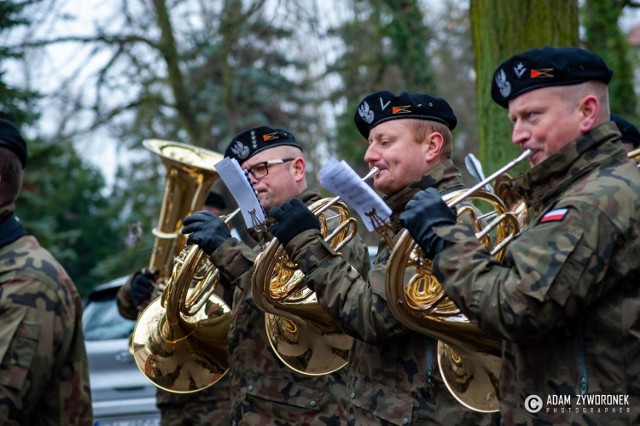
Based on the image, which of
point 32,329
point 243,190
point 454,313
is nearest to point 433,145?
point 243,190

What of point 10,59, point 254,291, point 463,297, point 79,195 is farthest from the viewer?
point 79,195

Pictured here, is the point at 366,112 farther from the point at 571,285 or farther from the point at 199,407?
the point at 199,407

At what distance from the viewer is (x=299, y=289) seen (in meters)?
4.73

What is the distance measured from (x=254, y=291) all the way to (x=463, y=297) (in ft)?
4.80

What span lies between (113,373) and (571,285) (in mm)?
6539

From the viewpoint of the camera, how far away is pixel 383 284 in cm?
397

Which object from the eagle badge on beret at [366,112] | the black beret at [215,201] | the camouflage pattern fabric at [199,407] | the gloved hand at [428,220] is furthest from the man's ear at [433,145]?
the black beret at [215,201]

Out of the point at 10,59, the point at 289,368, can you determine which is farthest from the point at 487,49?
the point at 10,59

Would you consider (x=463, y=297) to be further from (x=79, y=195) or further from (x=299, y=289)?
(x=79, y=195)

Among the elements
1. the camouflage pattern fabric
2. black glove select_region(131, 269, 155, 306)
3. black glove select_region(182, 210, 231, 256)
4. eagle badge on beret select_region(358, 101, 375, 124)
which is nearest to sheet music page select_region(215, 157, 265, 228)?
black glove select_region(182, 210, 231, 256)

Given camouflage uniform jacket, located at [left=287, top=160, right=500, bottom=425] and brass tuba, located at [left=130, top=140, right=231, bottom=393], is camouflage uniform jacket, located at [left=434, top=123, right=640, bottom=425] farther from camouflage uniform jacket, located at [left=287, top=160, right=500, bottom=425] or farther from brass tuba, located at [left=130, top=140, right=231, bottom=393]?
brass tuba, located at [left=130, top=140, right=231, bottom=393]

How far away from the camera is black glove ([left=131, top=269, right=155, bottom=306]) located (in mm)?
6945

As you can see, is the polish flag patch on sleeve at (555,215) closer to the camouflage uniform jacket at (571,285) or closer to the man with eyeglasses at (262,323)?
the camouflage uniform jacket at (571,285)

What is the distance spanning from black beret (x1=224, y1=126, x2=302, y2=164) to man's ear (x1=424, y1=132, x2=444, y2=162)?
143 centimetres
